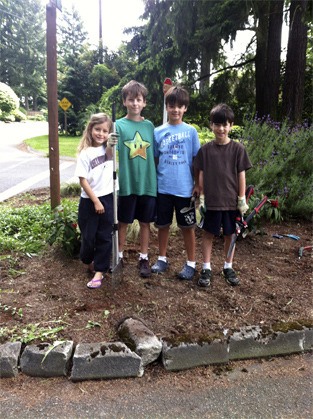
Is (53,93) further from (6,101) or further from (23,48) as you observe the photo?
(23,48)

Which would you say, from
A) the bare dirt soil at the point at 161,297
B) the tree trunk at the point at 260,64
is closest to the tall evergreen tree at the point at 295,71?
the tree trunk at the point at 260,64

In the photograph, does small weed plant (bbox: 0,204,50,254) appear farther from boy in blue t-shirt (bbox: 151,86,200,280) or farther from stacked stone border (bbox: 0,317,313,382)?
stacked stone border (bbox: 0,317,313,382)

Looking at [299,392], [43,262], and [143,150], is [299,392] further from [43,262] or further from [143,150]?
[43,262]

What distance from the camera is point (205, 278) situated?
128 inches

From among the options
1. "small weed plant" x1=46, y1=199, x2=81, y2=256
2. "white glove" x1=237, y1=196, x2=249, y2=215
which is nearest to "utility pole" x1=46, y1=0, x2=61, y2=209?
"small weed plant" x1=46, y1=199, x2=81, y2=256

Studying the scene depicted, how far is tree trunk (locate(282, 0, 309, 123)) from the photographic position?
304 inches

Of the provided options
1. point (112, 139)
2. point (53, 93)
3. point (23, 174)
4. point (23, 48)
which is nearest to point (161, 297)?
point (112, 139)

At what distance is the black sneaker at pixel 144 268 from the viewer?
132 inches

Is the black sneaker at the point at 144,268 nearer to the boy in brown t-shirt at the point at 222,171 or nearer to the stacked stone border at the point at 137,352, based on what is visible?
the boy in brown t-shirt at the point at 222,171

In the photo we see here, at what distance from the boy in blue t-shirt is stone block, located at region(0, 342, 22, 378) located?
5.16ft

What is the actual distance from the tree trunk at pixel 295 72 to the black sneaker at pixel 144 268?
588 cm

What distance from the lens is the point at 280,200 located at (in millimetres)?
4871

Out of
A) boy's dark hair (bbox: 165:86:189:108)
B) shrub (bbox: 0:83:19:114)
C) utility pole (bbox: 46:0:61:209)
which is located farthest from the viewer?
shrub (bbox: 0:83:19:114)

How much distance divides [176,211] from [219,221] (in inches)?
16.0
